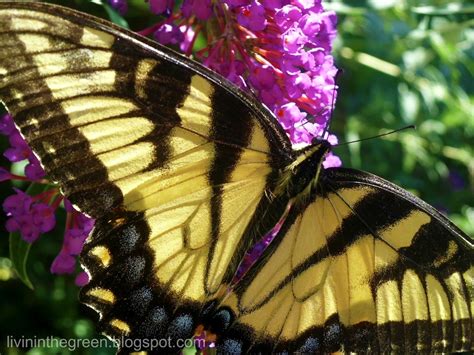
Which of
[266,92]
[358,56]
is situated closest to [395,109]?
[358,56]

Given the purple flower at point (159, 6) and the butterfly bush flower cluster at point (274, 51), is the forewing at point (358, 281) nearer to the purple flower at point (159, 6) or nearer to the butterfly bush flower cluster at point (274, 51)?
the butterfly bush flower cluster at point (274, 51)

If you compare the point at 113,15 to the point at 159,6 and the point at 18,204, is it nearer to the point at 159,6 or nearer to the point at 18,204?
the point at 159,6

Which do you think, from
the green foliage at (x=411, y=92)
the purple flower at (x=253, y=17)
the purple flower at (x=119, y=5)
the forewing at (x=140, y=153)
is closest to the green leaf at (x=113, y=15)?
the purple flower at (x=119, y=5)

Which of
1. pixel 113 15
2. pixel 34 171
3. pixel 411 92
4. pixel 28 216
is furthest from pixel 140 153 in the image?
pixel 411 92

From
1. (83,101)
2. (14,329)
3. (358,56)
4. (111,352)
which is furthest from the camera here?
(358,56)

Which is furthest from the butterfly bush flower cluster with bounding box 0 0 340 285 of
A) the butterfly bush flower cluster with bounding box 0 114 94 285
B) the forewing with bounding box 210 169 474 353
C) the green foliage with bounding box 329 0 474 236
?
the green foliage with bounding box 329 0 474 236

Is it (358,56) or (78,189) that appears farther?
(358,56)

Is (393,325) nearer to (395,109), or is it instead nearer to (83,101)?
(83,101)
